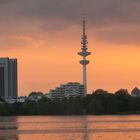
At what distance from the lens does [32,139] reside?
261 ft

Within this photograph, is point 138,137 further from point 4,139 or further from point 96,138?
point 4,139

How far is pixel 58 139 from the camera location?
78.4 m

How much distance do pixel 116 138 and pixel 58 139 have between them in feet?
22.6

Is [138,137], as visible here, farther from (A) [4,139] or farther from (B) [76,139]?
(A) [4,139]

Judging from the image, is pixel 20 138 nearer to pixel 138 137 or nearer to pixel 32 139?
pixel 32 139

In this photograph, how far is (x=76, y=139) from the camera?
77.2 m

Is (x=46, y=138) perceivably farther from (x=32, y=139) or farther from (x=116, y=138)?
(x=116, y=138)

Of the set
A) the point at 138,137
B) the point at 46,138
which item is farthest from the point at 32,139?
the point at 138,137

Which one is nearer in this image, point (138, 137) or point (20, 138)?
point (138, 137)

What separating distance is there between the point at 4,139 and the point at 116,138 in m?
12.9

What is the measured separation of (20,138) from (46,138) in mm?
3529

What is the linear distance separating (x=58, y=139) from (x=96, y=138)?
4.40m

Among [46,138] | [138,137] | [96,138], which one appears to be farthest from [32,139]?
[138,137]

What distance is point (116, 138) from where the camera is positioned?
7631cm
